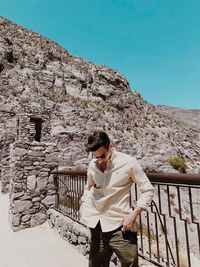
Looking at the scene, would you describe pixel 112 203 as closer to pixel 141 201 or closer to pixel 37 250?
pixel 141 201

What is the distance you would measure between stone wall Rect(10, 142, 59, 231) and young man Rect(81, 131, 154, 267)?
14.3 feet

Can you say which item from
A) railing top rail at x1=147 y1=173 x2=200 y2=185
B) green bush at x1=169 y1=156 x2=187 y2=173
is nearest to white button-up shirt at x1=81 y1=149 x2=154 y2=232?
railing top rail at x1=147 y1=173 x2=200 y2=185

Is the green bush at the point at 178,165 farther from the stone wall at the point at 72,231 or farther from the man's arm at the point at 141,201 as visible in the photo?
the man's arm at the point at 141,201

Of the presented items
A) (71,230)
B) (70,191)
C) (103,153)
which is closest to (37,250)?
(71,230)

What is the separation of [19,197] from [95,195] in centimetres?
461

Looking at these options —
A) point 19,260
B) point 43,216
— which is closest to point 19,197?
point 43,216

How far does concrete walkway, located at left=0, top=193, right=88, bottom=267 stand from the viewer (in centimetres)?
426

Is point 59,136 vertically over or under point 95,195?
over

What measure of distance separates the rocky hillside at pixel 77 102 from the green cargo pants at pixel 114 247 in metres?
20.4

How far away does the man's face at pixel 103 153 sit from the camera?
2234 mm

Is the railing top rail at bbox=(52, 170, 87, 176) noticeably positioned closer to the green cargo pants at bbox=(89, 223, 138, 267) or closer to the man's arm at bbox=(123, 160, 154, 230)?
the green cargo pants at bbox=(89, 223, 138, 267)

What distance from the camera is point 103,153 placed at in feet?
7.38

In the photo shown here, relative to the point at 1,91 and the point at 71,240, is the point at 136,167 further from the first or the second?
the point at 1,91

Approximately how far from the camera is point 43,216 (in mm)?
6441
